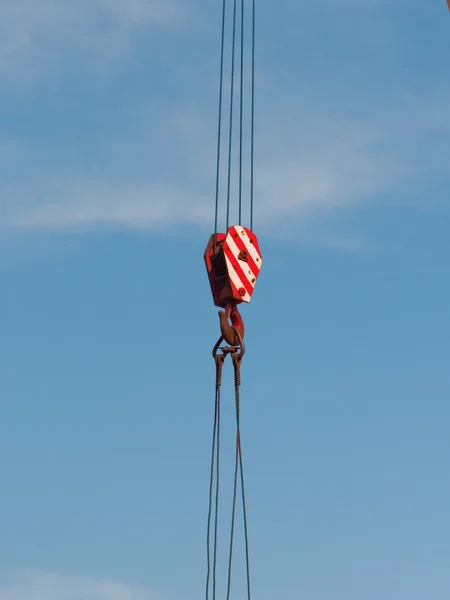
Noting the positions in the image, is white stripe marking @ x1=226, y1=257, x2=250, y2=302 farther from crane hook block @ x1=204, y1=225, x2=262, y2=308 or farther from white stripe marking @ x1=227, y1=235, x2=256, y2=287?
white stripe marking @ x1=227, y1=235, x2=256, y2=287

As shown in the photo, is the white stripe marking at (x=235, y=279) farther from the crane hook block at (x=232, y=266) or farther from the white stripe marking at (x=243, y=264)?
the white stripe marking at (x=243, y=264)

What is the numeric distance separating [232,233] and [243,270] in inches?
14.4

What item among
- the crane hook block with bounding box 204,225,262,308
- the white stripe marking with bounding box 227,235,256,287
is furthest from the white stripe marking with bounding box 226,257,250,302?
the white stripe marking with bounding box 227,235,256,287

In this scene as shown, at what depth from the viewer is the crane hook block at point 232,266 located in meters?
10.4

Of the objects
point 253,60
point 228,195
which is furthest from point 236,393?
point 253,60

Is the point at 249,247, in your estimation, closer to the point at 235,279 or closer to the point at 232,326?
the point at 235,279

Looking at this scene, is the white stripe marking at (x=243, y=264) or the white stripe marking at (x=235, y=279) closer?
the white stripe marking at (x=235, y=279)

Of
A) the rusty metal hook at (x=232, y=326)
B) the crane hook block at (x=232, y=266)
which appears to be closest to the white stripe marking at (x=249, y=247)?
the crane hook block at (x=232, y=266)

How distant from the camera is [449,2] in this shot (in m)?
11.9

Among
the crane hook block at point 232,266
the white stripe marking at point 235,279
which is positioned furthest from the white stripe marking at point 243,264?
the white stripe marking at point 235,279

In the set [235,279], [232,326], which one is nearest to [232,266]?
[235,279]

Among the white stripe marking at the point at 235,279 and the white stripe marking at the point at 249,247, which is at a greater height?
the white stripe marking at the point at 249,247

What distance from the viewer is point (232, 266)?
34.5 ft

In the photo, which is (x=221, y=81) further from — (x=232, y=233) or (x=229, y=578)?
(x=229, y=578)
